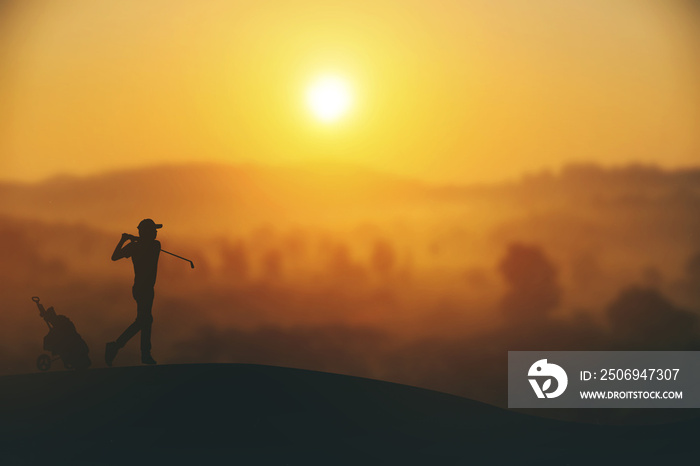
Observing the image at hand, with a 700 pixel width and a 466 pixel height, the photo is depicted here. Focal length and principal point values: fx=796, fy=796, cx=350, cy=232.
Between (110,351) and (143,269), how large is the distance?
1897 millimetres

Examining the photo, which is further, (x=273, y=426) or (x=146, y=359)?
(x=146, y=359)

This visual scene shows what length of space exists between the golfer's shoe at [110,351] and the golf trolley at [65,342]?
536 mm

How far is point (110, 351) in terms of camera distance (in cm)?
1641

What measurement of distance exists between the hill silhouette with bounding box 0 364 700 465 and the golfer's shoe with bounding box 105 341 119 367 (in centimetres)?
60

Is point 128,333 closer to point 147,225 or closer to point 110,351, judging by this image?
point 110,351

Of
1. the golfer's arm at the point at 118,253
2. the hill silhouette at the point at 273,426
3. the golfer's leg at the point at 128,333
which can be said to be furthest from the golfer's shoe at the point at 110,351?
the golfer's arm at the point at 118,253

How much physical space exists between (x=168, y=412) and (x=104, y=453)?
5.42ft

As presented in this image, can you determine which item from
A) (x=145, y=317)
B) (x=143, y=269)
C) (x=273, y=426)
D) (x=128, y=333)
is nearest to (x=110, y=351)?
(x=128, y=333)

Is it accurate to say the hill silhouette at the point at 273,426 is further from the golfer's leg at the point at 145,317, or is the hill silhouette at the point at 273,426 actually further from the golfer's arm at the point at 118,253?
the golfer's arm at the point at 118,253

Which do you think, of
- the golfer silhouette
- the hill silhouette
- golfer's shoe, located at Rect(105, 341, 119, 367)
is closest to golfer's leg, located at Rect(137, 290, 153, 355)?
the golfer silhouette

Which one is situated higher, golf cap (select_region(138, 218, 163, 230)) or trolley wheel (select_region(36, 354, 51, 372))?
golf cap (select_region(138, 218, 163, 230))

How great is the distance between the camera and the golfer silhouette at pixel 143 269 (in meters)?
16.1

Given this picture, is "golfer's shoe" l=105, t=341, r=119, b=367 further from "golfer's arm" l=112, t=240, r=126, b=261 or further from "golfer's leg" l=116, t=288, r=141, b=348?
"golfer's arm" l=112, t=240, r=126, b=261

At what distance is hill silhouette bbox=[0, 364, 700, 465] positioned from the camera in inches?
522
